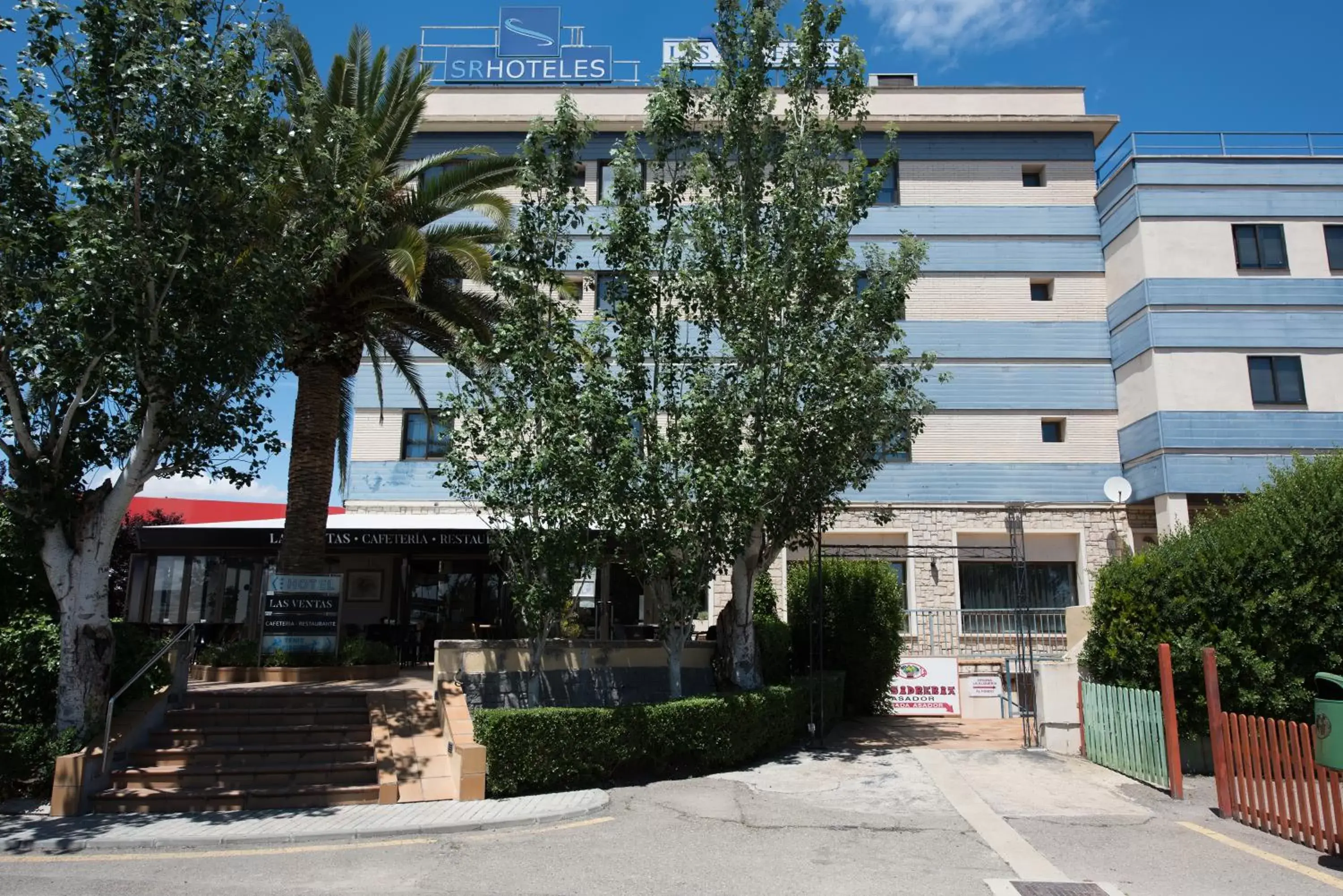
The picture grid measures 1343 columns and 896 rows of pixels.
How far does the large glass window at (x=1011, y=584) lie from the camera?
2228 centimetres

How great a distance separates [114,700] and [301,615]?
14.8ft

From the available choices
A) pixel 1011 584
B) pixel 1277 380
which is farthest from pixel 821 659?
pixel 1277 380

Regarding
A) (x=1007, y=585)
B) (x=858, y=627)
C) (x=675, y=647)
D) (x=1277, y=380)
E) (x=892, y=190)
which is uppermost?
(x=892, y=190)

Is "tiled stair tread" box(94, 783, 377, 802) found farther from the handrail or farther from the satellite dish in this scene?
the satellite dish

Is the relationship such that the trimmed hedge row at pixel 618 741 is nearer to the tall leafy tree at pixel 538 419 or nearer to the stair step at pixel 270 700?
the tall leafy tree at pixel 538 419

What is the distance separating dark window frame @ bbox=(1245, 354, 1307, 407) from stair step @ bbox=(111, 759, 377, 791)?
20.8 m

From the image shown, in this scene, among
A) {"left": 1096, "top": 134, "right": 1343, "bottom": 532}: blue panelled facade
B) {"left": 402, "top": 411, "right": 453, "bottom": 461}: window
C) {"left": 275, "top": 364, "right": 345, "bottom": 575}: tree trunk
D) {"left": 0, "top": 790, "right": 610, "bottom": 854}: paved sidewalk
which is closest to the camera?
{"left": 0, "top": 790, "right": 610, "bottom": 854}: paved sidewalk

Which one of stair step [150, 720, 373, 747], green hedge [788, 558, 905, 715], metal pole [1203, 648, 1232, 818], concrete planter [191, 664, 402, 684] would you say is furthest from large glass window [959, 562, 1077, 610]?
stair step [150, 720, 373, 747]

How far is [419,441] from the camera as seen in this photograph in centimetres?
2328

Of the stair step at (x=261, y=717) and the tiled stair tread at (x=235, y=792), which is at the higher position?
the stair step at (x=261, y=717)

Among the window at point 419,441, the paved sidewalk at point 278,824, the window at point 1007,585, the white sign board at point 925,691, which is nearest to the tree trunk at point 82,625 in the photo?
the paved sidewalk at point 278,824

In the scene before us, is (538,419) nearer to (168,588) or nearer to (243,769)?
(243,769)

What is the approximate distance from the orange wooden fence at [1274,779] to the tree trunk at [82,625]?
12.2 meters

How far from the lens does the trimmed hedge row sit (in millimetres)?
10250
